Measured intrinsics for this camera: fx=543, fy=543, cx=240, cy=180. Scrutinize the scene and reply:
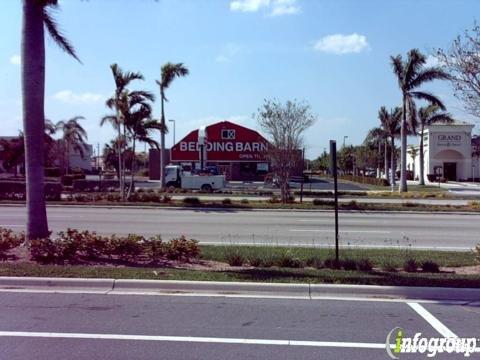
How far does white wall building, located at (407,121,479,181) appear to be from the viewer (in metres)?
70.6

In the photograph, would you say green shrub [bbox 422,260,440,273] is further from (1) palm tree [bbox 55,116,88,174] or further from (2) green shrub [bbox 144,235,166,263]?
(1) palm tree [bbox 55,116,88,174]

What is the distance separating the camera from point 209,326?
21.0 ft

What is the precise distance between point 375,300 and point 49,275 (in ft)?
16.6

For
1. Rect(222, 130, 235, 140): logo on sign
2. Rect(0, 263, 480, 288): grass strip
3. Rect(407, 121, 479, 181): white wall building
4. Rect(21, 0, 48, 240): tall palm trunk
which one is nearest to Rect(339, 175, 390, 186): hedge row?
Rect(407, 121, 479, 181): white wall building

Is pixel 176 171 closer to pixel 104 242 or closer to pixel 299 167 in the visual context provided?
pixel 299 167

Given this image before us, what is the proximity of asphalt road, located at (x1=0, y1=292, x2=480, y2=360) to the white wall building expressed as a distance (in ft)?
220

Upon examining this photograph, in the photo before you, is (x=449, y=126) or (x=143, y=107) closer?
(x=143, y=107)

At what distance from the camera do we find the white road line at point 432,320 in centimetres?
611

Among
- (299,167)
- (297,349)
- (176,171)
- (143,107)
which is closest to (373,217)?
(299,167)

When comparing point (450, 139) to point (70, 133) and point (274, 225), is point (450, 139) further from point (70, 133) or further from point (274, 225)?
point (274, 225)

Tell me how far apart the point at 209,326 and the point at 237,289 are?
184 cm

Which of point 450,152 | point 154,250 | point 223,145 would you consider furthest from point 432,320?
point 450,152

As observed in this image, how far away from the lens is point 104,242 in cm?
1048

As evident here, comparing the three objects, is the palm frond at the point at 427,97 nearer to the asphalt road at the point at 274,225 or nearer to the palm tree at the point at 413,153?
the asphalt road at the point at 274,225
